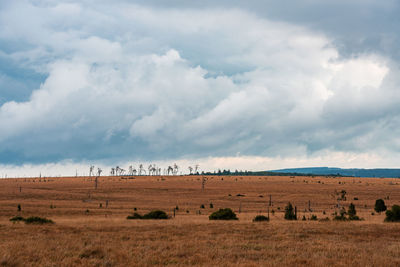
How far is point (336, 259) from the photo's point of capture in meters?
17.0

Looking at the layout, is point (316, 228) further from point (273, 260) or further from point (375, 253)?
point (273, 260)

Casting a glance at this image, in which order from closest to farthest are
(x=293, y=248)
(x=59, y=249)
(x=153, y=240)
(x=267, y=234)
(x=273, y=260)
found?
1. (x=273, y=260)
2. (x=59, y=249)
3. (x=293, y=248)
4. (x=153, y=240)
5. (x=267, y=234)

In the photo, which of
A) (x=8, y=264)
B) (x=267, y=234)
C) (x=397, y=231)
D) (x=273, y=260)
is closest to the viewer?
(x=8, y=264)

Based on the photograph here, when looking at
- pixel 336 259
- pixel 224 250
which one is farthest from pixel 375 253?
pixel 224 250

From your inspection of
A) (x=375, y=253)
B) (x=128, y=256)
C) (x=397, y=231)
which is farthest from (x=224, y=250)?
(x=397, y=231)

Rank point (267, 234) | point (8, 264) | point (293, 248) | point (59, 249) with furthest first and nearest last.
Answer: point (267, 234) → point (293, 248) → point (59, 249) → point (8, 264)

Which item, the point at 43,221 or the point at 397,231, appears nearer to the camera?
the point at 397,231

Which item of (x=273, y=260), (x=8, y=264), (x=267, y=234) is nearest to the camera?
(x=8, y=264)

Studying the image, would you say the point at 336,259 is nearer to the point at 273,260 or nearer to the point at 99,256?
the point at 273,260

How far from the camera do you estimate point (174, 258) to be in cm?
1708

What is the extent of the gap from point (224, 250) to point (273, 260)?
126 inches

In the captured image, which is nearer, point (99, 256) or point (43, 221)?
point (99, 256)

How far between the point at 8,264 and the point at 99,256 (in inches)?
145

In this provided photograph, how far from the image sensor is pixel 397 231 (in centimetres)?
2934
